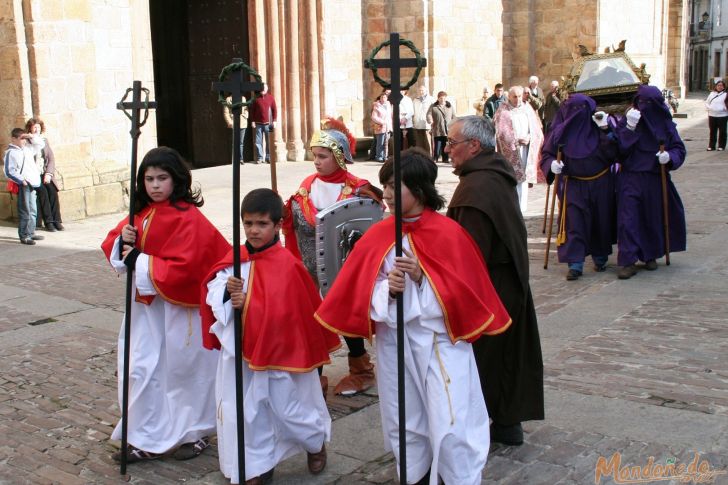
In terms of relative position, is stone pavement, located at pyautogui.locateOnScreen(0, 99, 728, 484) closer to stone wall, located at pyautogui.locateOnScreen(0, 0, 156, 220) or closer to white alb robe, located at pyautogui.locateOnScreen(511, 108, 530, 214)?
white alb robe, located at pyautogui.locateOnScreen(511, 108, 530, 214)

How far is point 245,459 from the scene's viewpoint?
4324 millimetres

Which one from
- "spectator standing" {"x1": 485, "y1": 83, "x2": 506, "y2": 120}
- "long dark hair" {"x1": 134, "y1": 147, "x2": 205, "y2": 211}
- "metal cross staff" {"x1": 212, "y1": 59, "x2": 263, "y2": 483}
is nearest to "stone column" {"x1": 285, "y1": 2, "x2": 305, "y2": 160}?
"spectator standing" {"x1": 485, "y1": 83, "x2": 506, "y2": 120}

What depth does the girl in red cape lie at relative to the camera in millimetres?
4773

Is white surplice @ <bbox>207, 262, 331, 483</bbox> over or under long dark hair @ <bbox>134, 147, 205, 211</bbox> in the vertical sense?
under

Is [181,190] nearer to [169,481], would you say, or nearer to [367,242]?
[367,242]

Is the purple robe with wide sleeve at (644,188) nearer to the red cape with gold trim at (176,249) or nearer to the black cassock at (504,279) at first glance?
the black cassock at (504,279)

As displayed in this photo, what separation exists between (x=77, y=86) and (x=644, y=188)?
8079mm

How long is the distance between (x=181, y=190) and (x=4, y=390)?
229 centimetres

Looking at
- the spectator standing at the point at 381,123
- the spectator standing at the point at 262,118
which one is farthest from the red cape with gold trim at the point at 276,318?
the spectator standing at the point at 381,123

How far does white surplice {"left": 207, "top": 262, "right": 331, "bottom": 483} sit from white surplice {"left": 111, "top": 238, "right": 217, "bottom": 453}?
42cm

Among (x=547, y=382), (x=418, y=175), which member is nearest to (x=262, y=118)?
(x=547, y=382)

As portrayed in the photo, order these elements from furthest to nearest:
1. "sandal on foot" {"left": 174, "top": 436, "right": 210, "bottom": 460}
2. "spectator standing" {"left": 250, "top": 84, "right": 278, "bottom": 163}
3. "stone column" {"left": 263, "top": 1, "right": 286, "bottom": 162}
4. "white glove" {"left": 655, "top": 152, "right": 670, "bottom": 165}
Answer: "stone column" {"left": 263, "top": 1, "right": 286, "bottom": 162}
"spectator standing" {"left": 250, "top": 84, "right": 278, "bottom": 163}
"white glove" {"left": 655, "top": 152, "right": 670, "bottom": 165}
"sandal on foot" {"left": 174, "top": 436, "right": 210, "bottom": 460}

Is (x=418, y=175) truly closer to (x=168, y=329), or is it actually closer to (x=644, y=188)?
(x=168, y=329)

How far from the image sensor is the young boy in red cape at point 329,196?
18.7 feet
